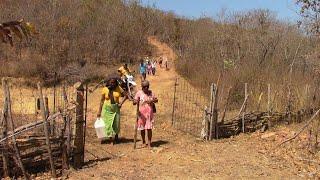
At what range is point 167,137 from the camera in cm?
962

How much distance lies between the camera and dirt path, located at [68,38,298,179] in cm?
652

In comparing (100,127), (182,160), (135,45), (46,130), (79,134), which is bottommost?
(182,160)

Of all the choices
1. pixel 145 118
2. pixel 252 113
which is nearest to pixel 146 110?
pixel 145 118

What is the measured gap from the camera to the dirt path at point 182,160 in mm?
6520

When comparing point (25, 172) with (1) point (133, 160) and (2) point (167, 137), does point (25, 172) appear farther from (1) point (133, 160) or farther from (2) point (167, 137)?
(2) point (167, 137)

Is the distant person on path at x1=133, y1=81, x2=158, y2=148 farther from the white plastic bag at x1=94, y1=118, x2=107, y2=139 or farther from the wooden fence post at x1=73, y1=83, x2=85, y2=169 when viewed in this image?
the wooden fence post at x1=73, y1=83, x2=85, y2=169

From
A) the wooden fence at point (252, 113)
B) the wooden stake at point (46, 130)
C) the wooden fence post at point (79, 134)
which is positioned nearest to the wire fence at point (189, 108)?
the wooden fence at point (252, 113)

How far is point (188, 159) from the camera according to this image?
7293 millimetres

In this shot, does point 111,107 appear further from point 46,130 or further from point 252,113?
point 252,113

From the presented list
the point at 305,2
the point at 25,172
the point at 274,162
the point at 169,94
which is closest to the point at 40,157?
the point at 25,172

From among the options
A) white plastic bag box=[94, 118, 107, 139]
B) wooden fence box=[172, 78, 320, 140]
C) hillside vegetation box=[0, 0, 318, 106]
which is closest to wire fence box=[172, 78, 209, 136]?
wooden fence box=[172, 78, 320, 140]

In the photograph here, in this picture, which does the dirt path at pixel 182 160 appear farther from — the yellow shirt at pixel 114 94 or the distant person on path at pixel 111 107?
the yellow shirt at pixel 114 94

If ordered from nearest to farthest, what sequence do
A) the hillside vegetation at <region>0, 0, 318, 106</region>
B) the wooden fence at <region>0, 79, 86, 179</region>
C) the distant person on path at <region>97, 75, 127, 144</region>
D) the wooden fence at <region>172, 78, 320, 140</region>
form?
1. the wooden fence at <region>0, 79, 86, 179</region>
2. the distant person on path at <region>97, 75, 127, 144</region>
3. the wooden fence at <region>172, 78, 320, 140</region>
4. the hillside vegetation at <region>0, 0, 318, 106</region>

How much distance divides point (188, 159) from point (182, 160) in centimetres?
12
